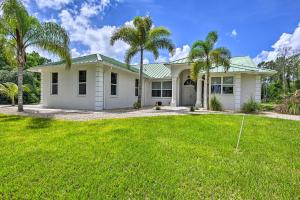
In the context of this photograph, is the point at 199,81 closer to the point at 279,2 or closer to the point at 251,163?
the point at 279,2

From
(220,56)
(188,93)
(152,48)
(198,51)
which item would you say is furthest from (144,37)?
(188,93)

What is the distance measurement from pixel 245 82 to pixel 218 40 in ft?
15.4

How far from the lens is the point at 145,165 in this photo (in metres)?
4.46

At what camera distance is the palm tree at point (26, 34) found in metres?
11.6

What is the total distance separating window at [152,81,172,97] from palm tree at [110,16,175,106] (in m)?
6.77

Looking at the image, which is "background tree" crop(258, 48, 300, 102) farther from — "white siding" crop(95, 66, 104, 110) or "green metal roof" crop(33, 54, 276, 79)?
"white siding" crop(95, 66, 104, 110)

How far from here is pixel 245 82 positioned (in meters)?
17.3

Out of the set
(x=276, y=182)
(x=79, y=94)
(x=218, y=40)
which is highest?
(x=218, y=40)

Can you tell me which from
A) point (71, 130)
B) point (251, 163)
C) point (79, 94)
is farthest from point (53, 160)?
point (79, 94)

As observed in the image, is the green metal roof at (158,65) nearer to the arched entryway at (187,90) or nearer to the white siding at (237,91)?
the white siding at (237,91)

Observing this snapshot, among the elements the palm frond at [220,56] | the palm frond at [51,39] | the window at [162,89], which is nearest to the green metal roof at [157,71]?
the window at [162,89]

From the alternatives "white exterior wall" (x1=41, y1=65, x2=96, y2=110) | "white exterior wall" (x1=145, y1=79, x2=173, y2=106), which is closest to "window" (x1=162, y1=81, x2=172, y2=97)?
"white exterior wall" (x1=145, y1=79, x2=173, y2=106)

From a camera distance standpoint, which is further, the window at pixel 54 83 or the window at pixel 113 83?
the window at pixel 54 83

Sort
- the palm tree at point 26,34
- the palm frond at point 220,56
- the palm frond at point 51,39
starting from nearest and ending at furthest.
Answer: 1. the palm tree at point 26,34
2. the palm frond at point 51,39
3. the palm frond at point 220,56
